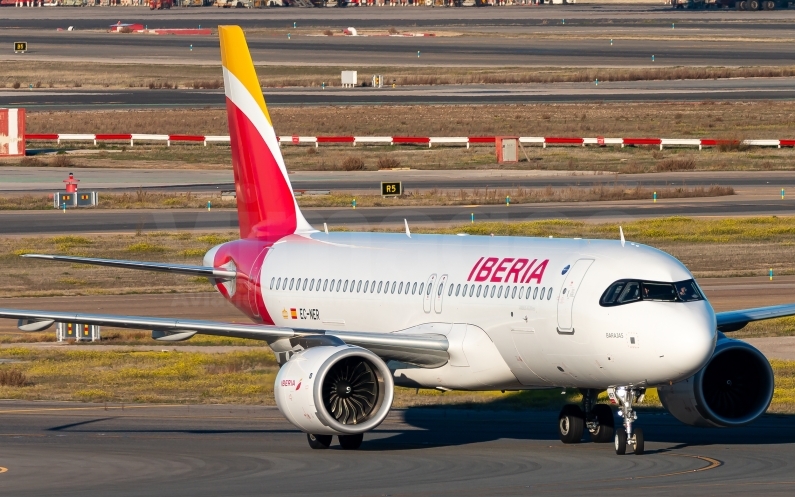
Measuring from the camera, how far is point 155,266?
34031 millimetres

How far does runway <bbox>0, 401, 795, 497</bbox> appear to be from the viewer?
81.1 ft

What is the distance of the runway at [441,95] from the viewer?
138 meters

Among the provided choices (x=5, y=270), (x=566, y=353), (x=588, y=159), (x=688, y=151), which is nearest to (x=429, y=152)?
(x=588, y=159)

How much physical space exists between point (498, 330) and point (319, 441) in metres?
4.44

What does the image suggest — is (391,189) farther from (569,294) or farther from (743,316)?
(569,294)

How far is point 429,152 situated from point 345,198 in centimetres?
2644

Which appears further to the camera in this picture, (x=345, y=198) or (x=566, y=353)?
(x=345, y=198)

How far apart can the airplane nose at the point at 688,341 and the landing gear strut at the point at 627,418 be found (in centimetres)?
151

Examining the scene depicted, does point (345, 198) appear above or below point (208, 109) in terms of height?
below

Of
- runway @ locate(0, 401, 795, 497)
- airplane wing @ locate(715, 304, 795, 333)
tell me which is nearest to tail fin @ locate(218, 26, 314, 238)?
runway @ locate(0, 401, 795, 497)

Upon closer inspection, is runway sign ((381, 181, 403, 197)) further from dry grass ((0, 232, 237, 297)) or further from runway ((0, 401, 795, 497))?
runway ((0, 401, 795, 497))

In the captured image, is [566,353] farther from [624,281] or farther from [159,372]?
[159,372]

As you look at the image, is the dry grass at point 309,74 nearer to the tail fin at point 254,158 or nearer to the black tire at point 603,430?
the tail fin at point 254,158

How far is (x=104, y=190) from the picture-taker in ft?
287
